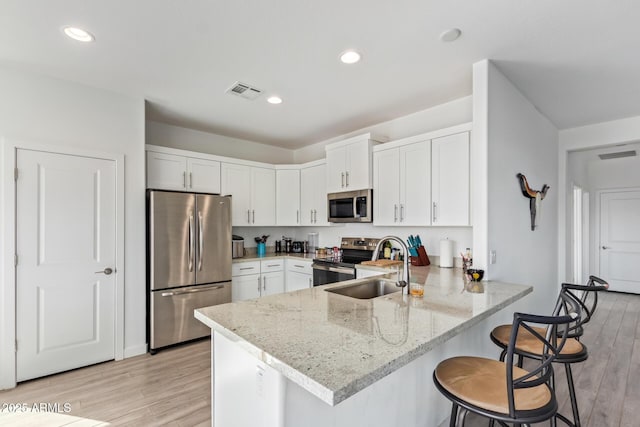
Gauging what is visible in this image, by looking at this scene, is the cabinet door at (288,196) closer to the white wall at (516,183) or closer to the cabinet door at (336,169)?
the cabinet door at (336,169)

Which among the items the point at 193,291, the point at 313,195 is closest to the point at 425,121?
the point at 313,195

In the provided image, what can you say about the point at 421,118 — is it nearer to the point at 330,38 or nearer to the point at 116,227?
the point at 330,38

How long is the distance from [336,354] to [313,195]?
359 centimetres

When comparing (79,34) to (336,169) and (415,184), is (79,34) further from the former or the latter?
(415,184)

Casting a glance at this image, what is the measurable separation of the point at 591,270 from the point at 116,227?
839 cm

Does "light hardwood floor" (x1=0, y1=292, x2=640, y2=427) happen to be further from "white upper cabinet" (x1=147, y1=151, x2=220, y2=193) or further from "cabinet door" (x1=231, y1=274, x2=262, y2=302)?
"white upper cabinet" (x1=147, y1=151, x2=220, y2=193)

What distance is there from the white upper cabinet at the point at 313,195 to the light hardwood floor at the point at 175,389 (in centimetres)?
219

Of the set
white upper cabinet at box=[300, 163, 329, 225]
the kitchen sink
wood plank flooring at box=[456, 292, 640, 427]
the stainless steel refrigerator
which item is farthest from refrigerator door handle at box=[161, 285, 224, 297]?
wood plank flooring at box=[456, 292, 640, 427]

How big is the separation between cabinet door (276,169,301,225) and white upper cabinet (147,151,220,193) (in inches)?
39.7

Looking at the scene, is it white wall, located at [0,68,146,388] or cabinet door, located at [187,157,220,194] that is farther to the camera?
cabinet door, located at [187,157,220,194]

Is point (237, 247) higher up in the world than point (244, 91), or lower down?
lower down

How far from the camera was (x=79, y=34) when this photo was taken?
82.8 inches

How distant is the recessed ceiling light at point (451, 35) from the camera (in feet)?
6.70

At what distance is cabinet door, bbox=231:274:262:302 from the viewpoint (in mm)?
3965
